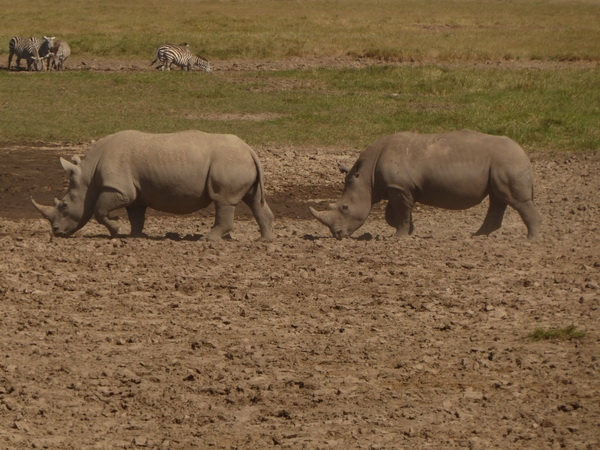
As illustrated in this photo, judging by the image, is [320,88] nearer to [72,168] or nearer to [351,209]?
[351,209]

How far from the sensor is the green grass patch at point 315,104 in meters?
18.2

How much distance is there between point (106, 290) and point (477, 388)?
335cm

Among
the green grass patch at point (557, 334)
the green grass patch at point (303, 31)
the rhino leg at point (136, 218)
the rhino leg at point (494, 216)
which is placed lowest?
the green grass patch at point (303, 31)

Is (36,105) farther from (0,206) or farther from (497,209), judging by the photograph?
(497,209)

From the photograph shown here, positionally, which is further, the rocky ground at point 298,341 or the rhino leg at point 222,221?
the rhino leg at point 222,221

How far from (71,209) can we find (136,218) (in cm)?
66

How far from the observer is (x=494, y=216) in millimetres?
11477

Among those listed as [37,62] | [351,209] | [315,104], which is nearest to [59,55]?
[37,62]

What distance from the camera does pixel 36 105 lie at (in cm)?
2139

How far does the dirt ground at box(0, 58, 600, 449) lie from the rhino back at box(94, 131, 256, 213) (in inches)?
19.8

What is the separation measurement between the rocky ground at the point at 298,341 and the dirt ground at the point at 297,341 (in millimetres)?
17

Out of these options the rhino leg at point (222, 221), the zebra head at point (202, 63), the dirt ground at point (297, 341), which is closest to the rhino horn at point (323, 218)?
the dirt ground at point (297, 341)

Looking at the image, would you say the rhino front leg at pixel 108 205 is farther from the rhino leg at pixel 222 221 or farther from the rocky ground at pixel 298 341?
the rhino leg at pixel 222 221

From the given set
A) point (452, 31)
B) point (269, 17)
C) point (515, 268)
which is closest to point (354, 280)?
point (515, 268)
